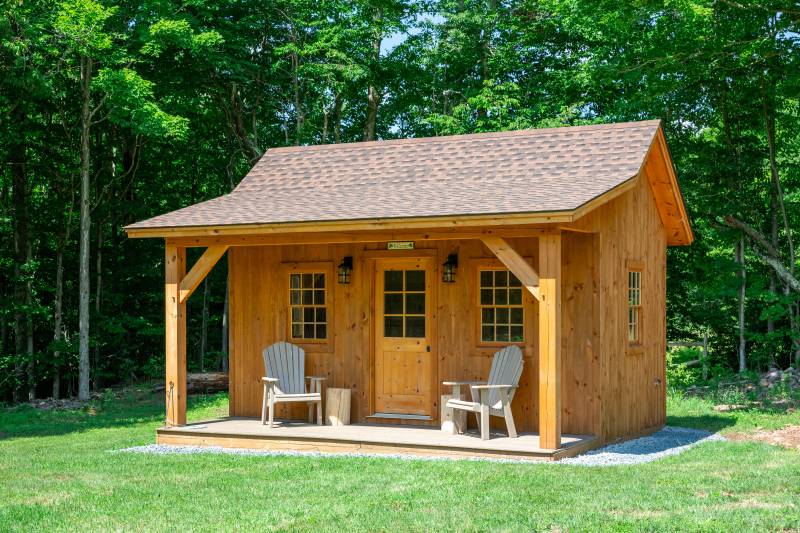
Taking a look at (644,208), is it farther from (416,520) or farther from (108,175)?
(108,175)

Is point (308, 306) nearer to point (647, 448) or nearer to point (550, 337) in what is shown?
point (550, 337)

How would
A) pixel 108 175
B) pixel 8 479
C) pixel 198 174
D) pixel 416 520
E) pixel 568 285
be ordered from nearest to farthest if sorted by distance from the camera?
pixel 416 520 < pixel 8 479 < pixel 568 285 < pixel 108 175 < pixel 198 174

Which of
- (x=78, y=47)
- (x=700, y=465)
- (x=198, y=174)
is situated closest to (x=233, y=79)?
(x=198, y=174)

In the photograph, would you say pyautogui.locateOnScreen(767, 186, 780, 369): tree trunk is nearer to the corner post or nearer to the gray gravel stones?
the gray gravel stones

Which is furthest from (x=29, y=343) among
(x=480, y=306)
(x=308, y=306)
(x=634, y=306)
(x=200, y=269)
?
(x=634, y=306)

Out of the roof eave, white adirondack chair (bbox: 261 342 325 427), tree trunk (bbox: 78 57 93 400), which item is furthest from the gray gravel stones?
tree trunk (bbox: 78 57 93 400)

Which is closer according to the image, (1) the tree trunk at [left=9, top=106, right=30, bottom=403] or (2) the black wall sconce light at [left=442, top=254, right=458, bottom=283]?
(2) the black wall sconce light at [left=442, top=254, right=458, bottom=283]

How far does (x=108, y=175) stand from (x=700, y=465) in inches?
601

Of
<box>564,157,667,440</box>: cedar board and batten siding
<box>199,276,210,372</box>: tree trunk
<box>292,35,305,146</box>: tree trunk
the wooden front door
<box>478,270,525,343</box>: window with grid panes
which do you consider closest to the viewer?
<box>564,157,667,440</box>: cedar board and batten siding

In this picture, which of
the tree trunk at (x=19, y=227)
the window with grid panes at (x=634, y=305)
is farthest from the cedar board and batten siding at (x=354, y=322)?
the tree trunk at (x=19, y=227)

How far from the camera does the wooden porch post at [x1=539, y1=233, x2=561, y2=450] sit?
9062mm

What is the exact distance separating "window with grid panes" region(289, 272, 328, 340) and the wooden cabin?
0.02 meters

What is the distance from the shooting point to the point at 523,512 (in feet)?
21.9

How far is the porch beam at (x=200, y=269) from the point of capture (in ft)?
35.2
